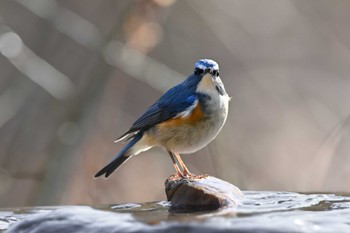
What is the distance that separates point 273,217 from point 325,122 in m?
7.88

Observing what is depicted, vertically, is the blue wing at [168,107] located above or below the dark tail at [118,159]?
above

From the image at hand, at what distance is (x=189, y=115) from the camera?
5.50 m

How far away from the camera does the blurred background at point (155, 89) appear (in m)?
8.07

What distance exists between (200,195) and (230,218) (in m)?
0.80

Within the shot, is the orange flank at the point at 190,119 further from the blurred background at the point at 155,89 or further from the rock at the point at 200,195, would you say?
the blurred background at the point at 155,89

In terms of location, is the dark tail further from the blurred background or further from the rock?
the blurred background

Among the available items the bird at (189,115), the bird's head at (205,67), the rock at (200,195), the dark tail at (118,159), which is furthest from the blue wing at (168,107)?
the rock at (200,195)

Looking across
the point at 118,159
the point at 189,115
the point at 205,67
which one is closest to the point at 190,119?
the point at 189,115

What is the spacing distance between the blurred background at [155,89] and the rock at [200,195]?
116 inches

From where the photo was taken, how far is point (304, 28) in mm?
12977

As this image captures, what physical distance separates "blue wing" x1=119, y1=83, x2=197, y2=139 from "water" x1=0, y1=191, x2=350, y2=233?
3.45 feet

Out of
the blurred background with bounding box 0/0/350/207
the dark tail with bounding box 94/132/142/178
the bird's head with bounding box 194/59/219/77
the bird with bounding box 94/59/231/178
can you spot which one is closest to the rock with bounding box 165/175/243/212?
the bird with bounding box 94/59/231/178

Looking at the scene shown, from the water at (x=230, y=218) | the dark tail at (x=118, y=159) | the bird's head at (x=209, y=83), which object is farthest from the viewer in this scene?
the dark tail at (x=118, y=159)

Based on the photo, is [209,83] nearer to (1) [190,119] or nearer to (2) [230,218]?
(1) [190,119]
